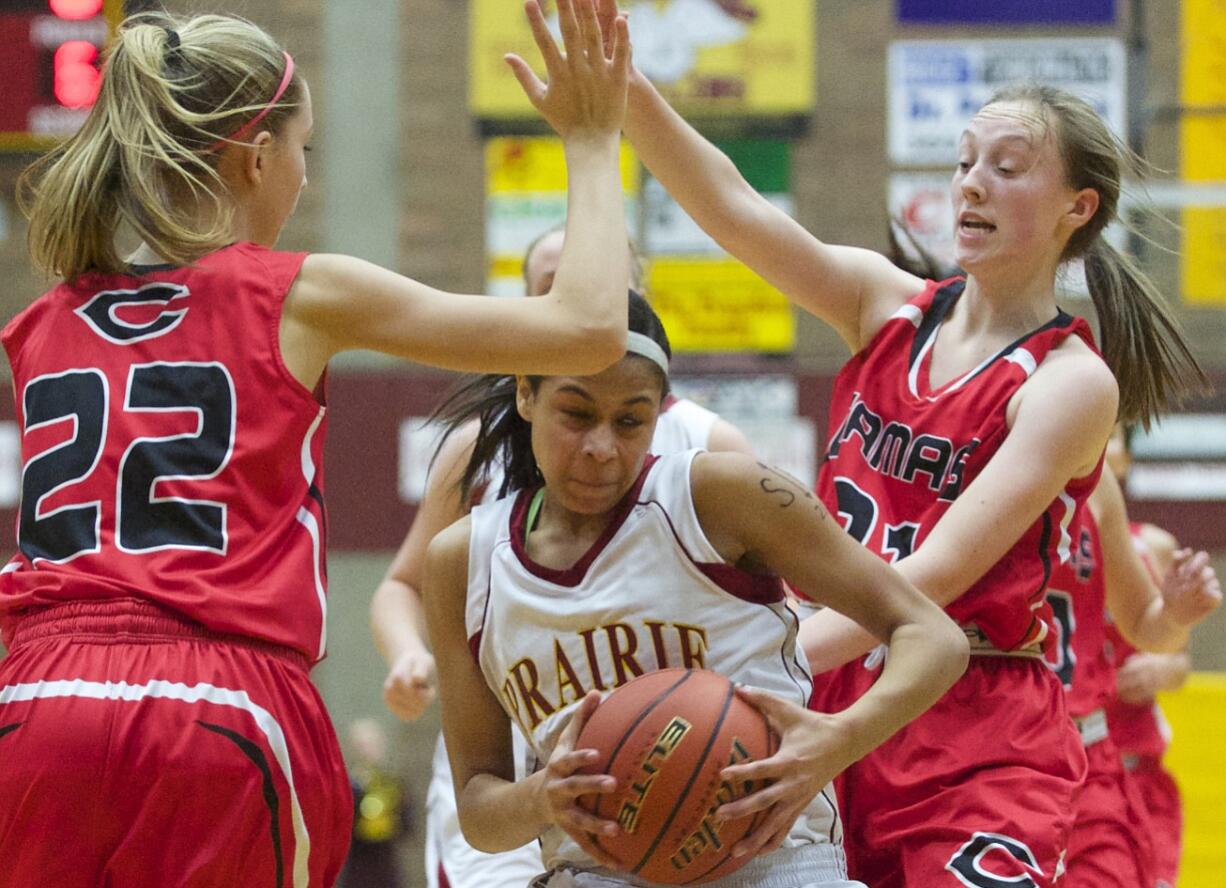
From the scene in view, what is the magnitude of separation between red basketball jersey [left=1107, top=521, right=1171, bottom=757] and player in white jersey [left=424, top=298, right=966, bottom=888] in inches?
108

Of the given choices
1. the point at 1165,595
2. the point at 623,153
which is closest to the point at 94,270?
the point at 1165,595

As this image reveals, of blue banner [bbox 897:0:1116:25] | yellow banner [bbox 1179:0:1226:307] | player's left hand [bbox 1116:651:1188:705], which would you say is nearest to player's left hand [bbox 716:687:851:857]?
player's left hand [bbox 1116:651:1188:705]

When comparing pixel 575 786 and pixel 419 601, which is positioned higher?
pixel 575 786

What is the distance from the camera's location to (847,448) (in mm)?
3156

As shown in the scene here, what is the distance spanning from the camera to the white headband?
8.54ft

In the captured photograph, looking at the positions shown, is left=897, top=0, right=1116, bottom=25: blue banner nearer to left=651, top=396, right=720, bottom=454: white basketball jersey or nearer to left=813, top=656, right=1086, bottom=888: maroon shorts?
left=651, top=396, right=720, bottom=454: white basketball jersey

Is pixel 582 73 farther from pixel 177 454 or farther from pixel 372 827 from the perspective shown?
pixel 372 827

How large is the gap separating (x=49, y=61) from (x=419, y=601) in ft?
16.5

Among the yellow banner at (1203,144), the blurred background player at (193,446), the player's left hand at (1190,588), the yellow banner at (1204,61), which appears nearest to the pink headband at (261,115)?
the blurred background player at (193,446)

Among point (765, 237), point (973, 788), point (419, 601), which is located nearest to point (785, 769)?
point (973, 788)

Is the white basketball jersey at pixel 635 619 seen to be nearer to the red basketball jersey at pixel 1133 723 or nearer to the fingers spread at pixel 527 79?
the fingers spread at pixel 527 79

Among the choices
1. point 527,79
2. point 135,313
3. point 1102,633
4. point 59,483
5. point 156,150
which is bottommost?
point 1102,633

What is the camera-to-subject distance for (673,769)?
2283mm

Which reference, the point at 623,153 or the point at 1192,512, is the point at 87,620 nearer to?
the point at 623,153
